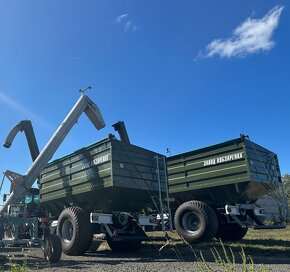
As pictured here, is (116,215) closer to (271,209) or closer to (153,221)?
(153,221)

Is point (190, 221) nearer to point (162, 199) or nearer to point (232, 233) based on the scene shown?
point (162, 199)

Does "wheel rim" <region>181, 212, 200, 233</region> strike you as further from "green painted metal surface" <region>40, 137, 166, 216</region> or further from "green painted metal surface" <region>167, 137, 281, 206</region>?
"green painted metal surface" <region>40, 137, 166, 216</region>

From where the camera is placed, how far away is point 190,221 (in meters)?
10.2

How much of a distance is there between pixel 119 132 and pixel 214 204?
4025mm

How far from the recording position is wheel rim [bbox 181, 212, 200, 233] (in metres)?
10.1

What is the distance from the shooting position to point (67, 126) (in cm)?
1301

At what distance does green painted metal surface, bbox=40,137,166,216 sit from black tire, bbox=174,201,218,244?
1144 mm

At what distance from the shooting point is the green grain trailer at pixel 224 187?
9781mm

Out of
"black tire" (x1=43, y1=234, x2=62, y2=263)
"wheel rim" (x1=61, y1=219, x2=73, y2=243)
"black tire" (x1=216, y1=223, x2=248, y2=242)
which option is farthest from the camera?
"black tire" (x1=216, y1=223, x2=248, y2=242)

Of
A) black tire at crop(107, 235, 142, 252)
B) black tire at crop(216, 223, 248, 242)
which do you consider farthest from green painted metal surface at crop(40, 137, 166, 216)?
black tire at crop(216, 223, 248, 242)

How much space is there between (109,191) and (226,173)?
370 centimetres

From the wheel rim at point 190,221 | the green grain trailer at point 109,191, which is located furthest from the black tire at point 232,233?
the green grain trailer at point 109,191

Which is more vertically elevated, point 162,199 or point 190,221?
point 162,199

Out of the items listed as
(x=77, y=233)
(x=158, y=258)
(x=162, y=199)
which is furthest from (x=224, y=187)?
(x=77, y=233)
